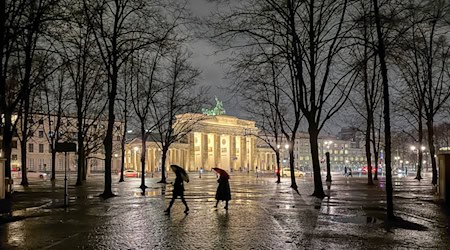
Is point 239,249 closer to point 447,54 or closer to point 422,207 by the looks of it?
point 422,207

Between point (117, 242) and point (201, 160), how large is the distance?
420 feet

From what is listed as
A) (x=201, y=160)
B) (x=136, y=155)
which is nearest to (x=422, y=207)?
(x=136, y=155)

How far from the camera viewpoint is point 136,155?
412ft

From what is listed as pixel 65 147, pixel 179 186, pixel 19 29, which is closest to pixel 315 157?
pixel 179 186

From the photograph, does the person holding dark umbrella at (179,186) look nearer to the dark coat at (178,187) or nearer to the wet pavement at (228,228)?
the dark coat at (178,187)

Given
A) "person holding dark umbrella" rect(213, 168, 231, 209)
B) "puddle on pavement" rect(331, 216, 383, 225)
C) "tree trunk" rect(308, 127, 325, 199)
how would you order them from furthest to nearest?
"tree trunk" rect(308, 127, 325, 199) → "person holding dark umbrella" rect(213, 168, 231, 209) → "puddle on pavement" rect(331, 216, 383, 225)

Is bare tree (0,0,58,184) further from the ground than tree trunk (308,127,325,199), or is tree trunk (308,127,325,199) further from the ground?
bare tree (0,0,58,184)

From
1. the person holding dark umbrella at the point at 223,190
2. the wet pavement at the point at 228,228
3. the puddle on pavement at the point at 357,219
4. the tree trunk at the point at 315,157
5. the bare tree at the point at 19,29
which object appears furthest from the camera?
the tree trunk at the point at 315,157

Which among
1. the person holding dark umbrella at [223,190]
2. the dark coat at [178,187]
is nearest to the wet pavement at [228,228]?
the person holding dark umbrella at [223,190]

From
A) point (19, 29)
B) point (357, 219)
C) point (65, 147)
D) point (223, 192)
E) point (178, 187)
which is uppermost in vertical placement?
point (19, 29)

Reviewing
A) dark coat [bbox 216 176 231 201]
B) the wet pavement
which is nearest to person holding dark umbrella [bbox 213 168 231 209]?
dark coat [bbox 216 176 231 201]

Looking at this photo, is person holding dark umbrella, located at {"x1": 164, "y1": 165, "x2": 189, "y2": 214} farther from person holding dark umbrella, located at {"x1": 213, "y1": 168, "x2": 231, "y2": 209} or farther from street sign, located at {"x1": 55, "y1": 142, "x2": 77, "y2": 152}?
street sign, located at {"x1": 55, "y1": 142, "x2": 77, "y2": 152}

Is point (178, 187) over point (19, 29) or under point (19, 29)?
under

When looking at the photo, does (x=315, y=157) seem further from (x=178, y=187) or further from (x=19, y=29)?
(x=19, y=29)
